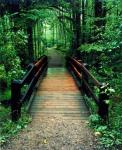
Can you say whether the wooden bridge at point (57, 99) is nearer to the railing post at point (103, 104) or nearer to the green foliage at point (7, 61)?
the railing post at point (103, 104)

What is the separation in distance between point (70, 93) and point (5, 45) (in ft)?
8.62

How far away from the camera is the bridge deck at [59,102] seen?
789 centimetres

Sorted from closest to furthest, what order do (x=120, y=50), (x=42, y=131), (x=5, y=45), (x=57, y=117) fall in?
(x=42, y=131), (x=57, y=117), (x=120, y=50), (x=5, y=45)

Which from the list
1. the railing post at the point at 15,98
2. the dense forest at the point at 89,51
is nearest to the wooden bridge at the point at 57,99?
the railing post at the point at 15,98

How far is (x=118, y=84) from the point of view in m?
7.83

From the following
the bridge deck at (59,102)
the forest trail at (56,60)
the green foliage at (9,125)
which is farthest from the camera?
the forest trail at (56,60)

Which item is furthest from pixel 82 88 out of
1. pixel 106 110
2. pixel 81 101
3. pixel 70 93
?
pixel 106 110

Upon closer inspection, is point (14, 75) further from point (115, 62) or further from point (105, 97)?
point (105, 97)

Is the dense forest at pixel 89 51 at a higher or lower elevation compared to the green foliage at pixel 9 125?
higher

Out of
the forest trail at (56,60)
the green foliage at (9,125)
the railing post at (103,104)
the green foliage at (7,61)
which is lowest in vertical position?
the forest trail at (56,60)

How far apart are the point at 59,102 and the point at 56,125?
211 centimetres

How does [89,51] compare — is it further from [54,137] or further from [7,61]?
[54,137]

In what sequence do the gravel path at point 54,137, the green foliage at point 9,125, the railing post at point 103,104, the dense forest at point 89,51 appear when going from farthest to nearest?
the railing post at point 103,104 < the dense forest at point 89,51 < the green foliage at point 9,125 < the gravel path at point 54,137

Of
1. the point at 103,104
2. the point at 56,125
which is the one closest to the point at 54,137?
the point at 56,125
